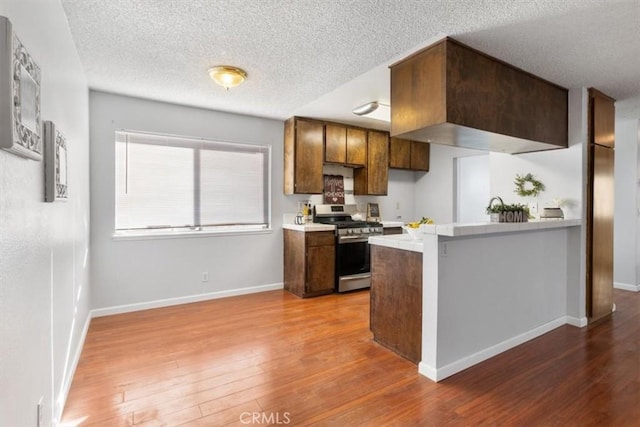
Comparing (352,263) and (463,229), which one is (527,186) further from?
(352,263)

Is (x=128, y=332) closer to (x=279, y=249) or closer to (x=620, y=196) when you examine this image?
(x=279, y=249)

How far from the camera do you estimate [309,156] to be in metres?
4.71

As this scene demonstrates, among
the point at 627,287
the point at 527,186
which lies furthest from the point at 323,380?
the point at 627,287

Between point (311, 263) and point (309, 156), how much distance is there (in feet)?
4.94

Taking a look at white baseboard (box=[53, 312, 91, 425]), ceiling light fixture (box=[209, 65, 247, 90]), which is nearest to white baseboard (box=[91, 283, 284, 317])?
white baseboard (box=[53, 312, 91, 425])

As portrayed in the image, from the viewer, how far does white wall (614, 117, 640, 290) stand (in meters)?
4.62

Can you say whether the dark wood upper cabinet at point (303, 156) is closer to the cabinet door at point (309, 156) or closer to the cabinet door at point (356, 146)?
the cabinet door at point (309, 156)

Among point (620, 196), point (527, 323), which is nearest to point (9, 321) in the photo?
point (527, 323)

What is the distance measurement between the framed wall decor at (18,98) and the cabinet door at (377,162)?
4.39 metres

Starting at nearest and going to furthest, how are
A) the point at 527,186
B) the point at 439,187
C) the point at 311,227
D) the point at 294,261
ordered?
the point at 527,186 < the point at 311,227 < the point at 294,261 < the point at 439,187

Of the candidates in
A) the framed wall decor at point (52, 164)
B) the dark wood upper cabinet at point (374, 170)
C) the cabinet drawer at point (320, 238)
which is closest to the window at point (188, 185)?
the cabinet drawer at point (320, 238)

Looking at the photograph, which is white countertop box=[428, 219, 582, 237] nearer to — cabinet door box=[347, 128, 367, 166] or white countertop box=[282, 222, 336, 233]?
white countertop box=[282, 222, 336, 233]

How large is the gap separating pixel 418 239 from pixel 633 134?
4.22 m

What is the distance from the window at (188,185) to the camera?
3.84 meters
